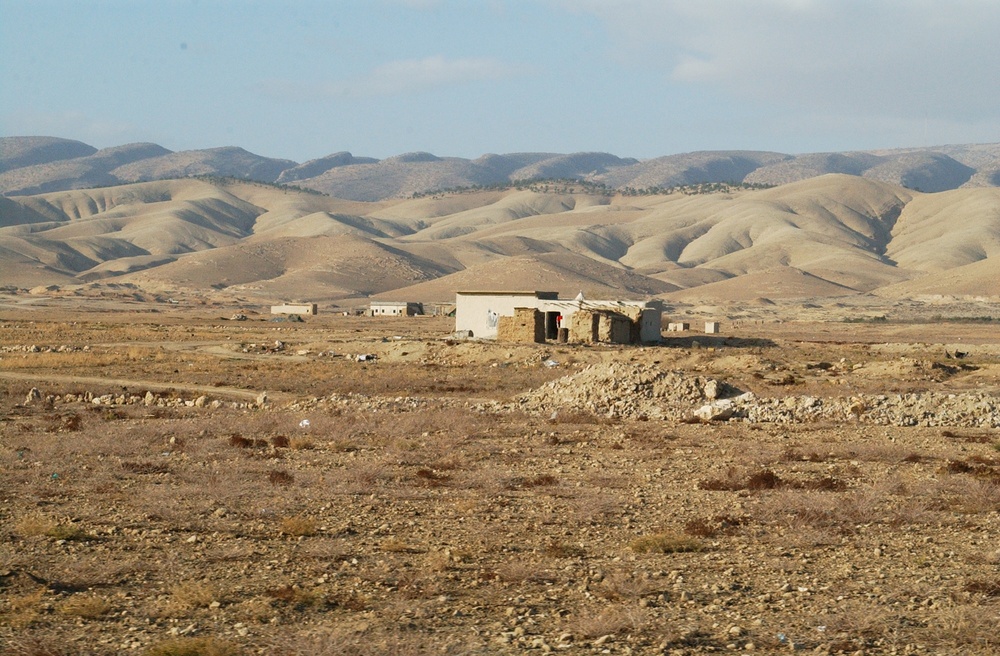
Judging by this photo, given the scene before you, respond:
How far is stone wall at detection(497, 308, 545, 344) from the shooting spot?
166 feet

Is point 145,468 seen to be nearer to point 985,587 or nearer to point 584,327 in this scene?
point 985,587

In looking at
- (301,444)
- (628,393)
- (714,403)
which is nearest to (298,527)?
(301,444)

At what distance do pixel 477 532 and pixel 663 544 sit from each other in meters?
2.42

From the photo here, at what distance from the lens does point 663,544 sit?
12562mm

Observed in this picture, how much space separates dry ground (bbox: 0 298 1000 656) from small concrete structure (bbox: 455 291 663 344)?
23.7m

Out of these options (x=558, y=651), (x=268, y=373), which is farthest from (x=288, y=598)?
(x=268, y=373)

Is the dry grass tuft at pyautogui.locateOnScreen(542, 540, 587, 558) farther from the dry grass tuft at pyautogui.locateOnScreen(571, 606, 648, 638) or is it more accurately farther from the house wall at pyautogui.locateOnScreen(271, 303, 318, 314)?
the house wall at pyautogui.locateOnScreen(271, 303, 318, 314)

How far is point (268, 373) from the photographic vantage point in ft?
→ 127

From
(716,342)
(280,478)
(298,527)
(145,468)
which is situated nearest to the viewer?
(298,527)

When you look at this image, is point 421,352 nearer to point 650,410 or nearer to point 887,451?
point 650,410

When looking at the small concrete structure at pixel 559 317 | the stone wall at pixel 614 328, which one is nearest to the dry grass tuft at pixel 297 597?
the small concrete structure at pixel 559 317

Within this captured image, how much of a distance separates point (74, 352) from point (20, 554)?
37.2 metres

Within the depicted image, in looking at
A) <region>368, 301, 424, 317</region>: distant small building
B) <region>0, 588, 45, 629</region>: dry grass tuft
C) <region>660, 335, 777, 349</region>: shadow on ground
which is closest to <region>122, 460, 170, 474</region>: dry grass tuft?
<region>0, 588, 45, 629</region>: dry grass tuft

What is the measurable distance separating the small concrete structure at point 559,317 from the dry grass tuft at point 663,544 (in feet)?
124
